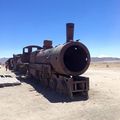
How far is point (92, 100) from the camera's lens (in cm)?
1173

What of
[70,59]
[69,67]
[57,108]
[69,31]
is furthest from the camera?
[70,59]

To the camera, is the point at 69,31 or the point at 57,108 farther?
the point at 69,31

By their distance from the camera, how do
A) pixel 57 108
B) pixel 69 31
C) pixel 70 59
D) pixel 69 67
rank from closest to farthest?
pixel 57 108 < pixel 69 67 < pixel 69 31 < pixel 70 59

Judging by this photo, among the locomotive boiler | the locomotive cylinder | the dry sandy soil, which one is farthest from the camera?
the locomotive cylinder

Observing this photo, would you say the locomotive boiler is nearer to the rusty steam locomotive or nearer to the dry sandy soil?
the rusty steam locomotive

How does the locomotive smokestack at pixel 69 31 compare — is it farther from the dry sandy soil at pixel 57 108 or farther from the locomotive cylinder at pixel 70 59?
the dry sandy soil at pixel 57 108

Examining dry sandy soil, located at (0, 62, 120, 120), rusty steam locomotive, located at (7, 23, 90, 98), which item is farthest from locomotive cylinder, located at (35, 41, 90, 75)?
dry sandy soil, located at (0, 62, 120, 120)

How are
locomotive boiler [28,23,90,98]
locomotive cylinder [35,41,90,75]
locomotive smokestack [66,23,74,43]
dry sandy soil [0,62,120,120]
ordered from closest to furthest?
dry sandy soil [0,62,120,120] < locomotive boiler [28,23,90,98] < locomotive cylinder [35,41,90,75] < locomotive smokestack [66,23,74,43]

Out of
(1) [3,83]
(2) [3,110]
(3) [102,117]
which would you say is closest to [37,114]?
(2) [3,110]

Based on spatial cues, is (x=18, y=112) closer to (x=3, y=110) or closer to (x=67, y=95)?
(x=3, y=110)

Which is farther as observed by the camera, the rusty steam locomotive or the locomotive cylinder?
the locomotive cylinder

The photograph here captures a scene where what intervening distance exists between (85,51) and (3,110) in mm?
5573

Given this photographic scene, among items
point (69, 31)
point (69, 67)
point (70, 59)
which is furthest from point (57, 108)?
point (69, 31)

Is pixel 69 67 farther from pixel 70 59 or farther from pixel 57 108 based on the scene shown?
pixel 57 108
